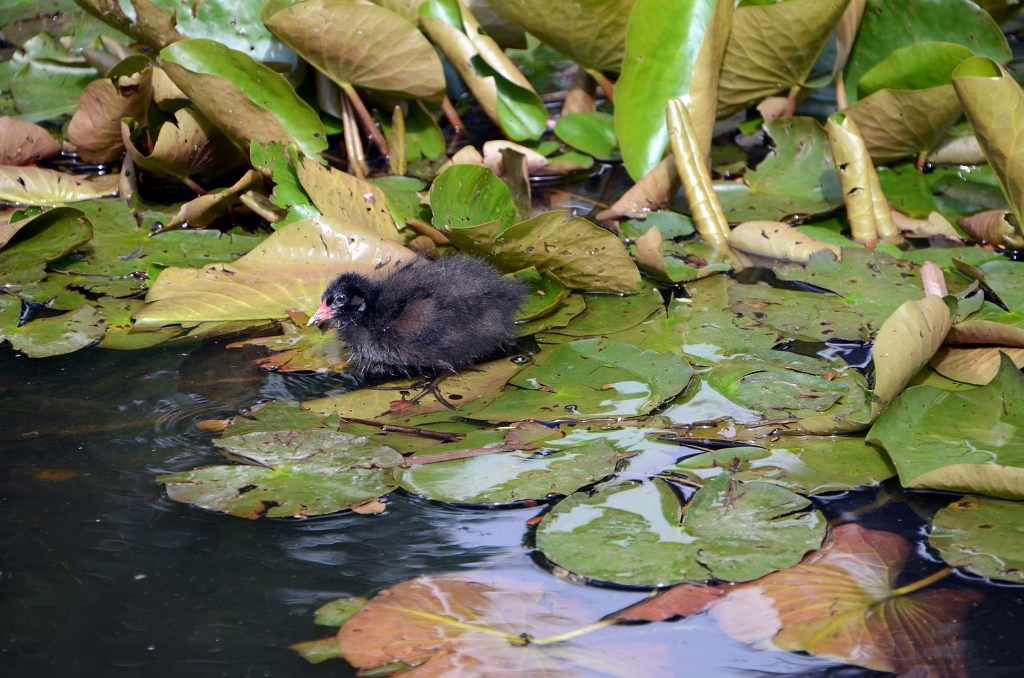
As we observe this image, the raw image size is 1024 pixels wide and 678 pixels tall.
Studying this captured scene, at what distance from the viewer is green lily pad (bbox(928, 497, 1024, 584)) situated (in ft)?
6.95

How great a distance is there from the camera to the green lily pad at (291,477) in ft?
7.84

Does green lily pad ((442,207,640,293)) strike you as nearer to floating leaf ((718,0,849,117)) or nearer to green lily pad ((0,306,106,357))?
green lily pad ((0,306,106,357))

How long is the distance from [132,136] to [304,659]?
3221 mm

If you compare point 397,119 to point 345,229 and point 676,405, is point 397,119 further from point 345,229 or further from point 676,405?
point 676,405

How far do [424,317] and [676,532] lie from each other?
1.20 m

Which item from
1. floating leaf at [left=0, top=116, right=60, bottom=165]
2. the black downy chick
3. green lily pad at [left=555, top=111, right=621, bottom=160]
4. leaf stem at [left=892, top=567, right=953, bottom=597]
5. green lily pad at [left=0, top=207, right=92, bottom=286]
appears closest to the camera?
leaf stem at [left=892, top=567, right=953, bottom=597]

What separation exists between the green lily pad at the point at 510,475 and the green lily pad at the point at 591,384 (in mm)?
217

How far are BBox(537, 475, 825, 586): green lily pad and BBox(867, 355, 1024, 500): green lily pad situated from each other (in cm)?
36

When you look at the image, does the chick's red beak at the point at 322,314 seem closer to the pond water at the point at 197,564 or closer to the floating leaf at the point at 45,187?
the pond water at the point at 197,564

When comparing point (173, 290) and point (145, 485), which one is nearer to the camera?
point (145, 485)

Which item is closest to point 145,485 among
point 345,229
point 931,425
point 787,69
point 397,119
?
point 345,229

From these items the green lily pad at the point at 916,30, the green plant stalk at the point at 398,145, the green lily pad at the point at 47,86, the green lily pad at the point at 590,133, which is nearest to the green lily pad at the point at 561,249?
the green plant stalk at the point at 398,145

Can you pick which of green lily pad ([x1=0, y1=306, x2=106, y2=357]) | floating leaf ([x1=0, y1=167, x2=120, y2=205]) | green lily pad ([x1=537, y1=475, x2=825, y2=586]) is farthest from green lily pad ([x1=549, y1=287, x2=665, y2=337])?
floating leaf ([x1=0, y1=167, x2=120, y2=205])

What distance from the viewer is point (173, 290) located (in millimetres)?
3359
